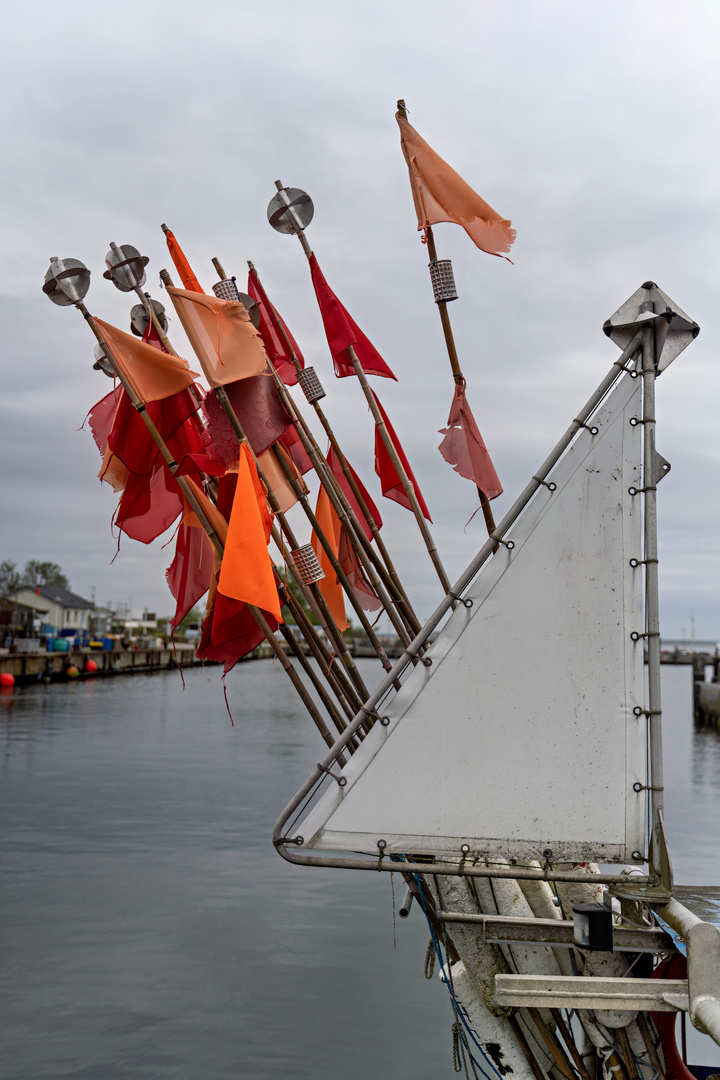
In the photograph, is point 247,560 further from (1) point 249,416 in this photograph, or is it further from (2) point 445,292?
(2) point 445,292

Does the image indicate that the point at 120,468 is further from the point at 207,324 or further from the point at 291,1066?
the point at 291,1066

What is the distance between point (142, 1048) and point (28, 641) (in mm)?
65863

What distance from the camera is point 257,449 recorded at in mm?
6570

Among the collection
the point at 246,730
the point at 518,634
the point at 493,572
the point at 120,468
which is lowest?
the point at 246,730

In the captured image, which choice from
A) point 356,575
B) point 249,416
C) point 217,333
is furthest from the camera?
point 356,575

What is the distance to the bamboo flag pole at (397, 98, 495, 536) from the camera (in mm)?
6555

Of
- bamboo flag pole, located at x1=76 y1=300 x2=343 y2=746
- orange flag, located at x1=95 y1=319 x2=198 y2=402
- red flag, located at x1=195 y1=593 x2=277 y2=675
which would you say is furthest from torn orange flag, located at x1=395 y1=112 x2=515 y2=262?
red flag, located at x1=195 y1=593 x2=277 y2=675

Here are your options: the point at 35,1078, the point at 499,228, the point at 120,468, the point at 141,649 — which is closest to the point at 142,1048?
the point at 35,1078

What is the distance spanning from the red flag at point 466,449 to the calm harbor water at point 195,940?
534 centimetres

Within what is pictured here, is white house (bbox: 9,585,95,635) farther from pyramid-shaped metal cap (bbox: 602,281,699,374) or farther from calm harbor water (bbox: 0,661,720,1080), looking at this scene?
pyramid-shaped metal cap (bbox: 602,281,699,374)

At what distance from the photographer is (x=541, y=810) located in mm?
4941

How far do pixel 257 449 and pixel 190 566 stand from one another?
69.0 inches

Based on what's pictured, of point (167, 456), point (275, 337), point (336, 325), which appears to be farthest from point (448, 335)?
point (167, 456)

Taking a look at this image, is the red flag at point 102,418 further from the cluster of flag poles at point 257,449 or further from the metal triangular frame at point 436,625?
the metal triangular frame at point 436,625
